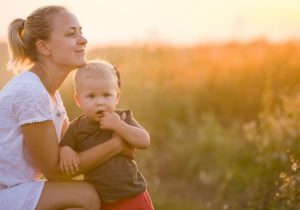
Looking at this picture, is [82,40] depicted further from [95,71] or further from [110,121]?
[110,121]

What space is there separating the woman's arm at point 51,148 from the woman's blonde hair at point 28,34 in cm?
52

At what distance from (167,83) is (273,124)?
3.14 m

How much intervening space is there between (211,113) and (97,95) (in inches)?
251

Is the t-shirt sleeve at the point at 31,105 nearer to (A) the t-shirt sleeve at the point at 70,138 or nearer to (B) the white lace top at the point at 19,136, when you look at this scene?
(B) the white lace top at the point at 19,136

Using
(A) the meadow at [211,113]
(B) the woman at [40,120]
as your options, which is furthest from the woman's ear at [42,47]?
(A) the meadow at [211,113]

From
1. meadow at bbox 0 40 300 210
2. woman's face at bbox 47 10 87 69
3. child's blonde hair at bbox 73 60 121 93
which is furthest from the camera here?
meadow at bbox 0 40 300 210

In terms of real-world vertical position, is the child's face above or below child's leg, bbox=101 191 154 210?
above

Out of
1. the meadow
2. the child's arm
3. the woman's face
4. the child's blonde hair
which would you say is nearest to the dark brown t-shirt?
the child's arm

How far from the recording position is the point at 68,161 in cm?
451

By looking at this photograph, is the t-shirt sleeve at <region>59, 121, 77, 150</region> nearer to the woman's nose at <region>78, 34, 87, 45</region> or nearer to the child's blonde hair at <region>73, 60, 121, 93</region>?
the child's blonde hair at <region>73, 60, 121, 93</region>

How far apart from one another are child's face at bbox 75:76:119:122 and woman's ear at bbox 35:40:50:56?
A: 331mm

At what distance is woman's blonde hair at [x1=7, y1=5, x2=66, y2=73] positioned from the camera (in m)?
4.77

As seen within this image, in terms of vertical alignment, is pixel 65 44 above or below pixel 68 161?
above

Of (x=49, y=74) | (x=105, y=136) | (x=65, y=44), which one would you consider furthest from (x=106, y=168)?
(x=65, y=44)
